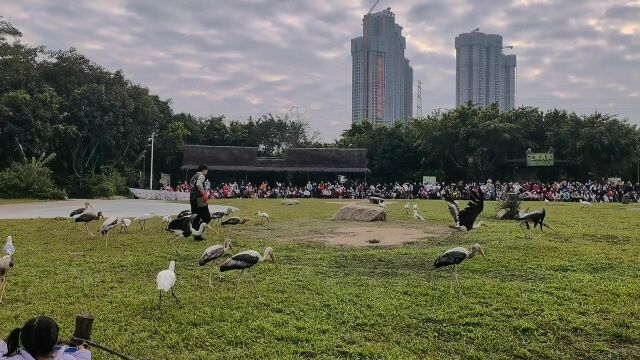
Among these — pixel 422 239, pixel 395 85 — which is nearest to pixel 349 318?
pixel 422 239

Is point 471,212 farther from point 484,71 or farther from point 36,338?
point 484,71

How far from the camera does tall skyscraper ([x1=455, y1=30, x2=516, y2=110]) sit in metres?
63.4

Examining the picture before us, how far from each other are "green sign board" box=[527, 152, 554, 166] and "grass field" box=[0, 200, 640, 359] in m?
30.2

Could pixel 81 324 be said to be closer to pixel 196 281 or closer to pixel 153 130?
pixel 196 281

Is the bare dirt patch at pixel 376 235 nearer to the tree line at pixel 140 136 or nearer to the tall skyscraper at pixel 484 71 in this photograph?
the tree line at pixel 140 136

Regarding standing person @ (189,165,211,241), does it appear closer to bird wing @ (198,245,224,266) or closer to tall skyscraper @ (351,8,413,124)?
bird wing @ (198,245,224,266)

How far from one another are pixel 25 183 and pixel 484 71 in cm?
5083

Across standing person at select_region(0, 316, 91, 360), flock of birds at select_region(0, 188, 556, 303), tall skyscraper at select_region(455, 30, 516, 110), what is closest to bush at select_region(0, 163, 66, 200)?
flock of birds at select_region(0, 188, 556, 303)

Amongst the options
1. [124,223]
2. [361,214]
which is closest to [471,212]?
[361,214]

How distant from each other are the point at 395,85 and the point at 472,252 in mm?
59426

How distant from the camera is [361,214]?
17.1 m

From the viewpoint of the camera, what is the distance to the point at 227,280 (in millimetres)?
7699

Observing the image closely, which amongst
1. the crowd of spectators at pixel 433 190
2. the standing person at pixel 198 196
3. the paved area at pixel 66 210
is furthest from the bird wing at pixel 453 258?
the crowd of spectators at pixel 433 190

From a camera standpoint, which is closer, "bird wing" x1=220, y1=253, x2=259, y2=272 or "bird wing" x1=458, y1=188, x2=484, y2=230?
"bird wing" x1=220, y1=253, x2=259, y2=272
